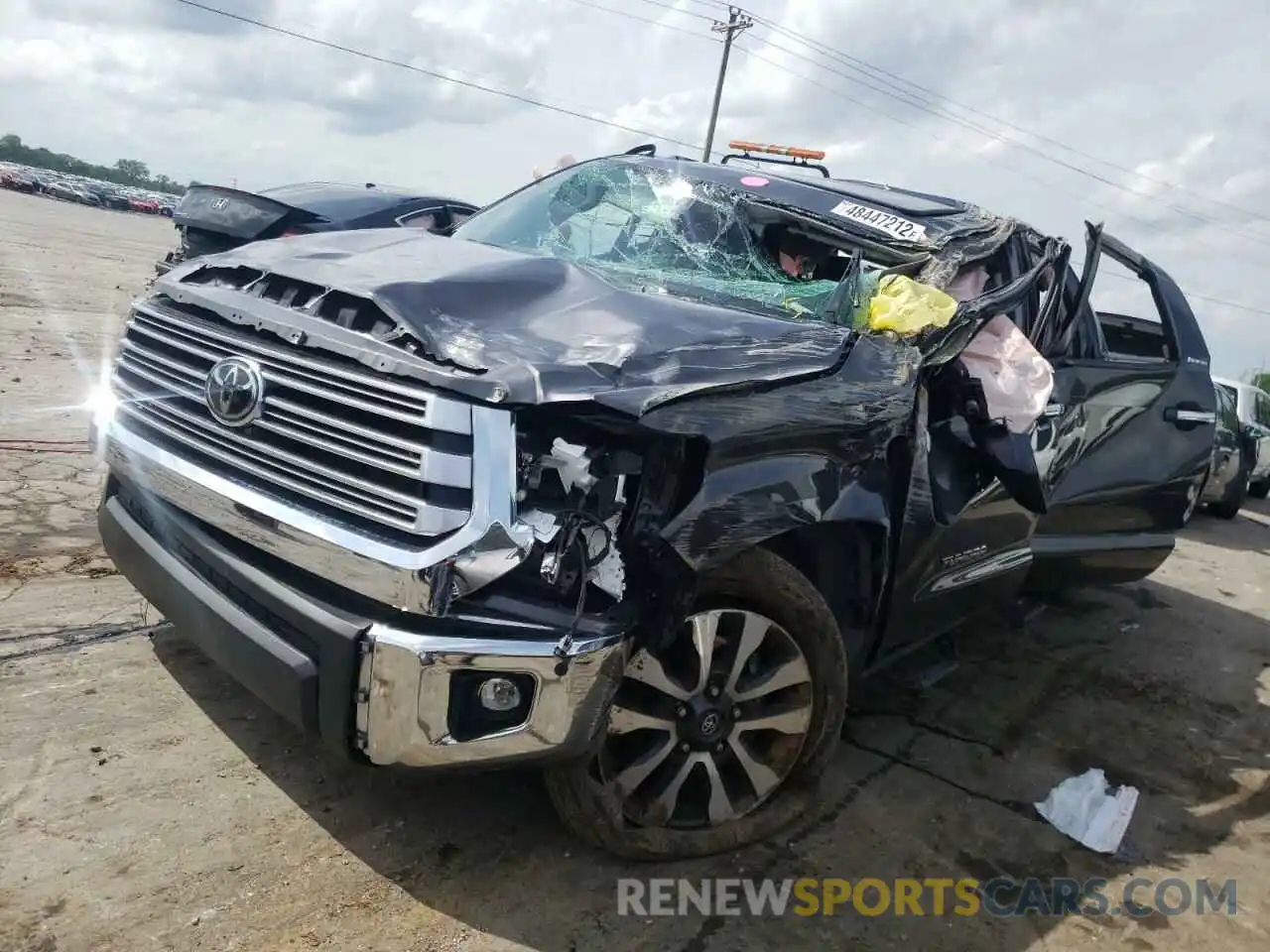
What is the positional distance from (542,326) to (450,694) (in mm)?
990

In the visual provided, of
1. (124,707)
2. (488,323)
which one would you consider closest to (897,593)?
(488,323)

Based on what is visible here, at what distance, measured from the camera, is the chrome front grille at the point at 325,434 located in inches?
89.7

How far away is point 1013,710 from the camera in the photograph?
4395mm

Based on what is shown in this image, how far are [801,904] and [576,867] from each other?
2.07 ft

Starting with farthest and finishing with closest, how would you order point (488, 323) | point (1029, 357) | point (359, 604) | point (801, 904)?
point (1029, 357) → point (801, 904) → point (488, 323) → point (359, 604)

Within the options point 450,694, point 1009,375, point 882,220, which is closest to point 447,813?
point 450,694

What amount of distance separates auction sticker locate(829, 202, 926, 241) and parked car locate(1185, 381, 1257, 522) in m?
7.79

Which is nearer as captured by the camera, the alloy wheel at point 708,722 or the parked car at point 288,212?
the alloy wheel at point 708,722

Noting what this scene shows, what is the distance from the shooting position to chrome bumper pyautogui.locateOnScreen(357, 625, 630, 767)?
88.2 inches

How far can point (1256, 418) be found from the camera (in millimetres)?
12305

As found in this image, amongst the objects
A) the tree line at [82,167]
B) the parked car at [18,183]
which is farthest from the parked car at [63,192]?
the tree line at [82,167]

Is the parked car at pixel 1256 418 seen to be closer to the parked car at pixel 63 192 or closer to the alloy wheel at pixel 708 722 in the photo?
the alloy wheel at pixel 708 722

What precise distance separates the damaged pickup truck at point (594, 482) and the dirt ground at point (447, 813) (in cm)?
29

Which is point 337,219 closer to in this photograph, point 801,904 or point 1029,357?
point 1029,357
